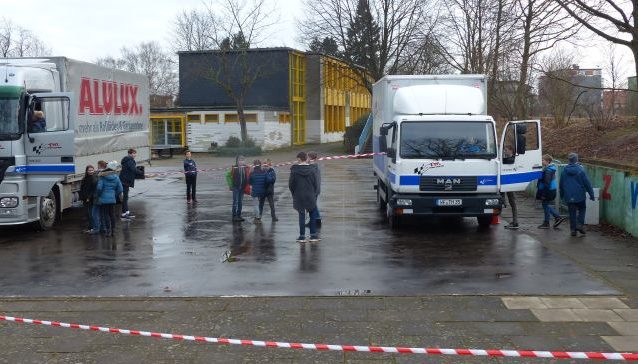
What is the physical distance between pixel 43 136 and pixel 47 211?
1.71 m

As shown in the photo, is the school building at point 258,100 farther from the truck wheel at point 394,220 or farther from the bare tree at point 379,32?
the truck wheel at point 394,220

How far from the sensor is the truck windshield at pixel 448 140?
13.3 metres

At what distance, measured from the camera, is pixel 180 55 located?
52125 millimetres

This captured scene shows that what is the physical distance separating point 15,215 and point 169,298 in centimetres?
620

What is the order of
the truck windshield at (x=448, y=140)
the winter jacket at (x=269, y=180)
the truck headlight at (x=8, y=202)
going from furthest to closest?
the winter jacket at (x=269, y=180) → the truck headlight at (x=8, y=202) → the truck windshield at (x=448, y=140)

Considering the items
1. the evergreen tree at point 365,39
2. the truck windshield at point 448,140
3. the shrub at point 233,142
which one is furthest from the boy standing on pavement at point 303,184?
the evergreen tree at point 365,39

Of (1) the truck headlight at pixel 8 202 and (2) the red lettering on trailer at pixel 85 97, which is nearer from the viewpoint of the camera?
(1) the truck headlight at pixel 8 202

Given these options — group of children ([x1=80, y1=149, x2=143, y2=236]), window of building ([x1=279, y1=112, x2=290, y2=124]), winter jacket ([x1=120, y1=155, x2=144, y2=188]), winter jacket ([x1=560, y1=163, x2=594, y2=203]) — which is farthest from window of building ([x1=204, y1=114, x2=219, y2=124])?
winter jacket ([x1=560, y1=163, x2=594, y2=203])

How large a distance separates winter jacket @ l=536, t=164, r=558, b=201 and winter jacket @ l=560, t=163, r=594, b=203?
3.43 ft

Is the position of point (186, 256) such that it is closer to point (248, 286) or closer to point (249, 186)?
point (248, 286)

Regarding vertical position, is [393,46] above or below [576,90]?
above

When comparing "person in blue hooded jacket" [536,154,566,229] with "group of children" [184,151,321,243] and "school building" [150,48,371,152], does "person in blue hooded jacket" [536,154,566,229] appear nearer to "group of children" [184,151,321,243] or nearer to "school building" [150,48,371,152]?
"group of children" [184,151,321,243]

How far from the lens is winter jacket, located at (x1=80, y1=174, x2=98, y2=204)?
555 inches

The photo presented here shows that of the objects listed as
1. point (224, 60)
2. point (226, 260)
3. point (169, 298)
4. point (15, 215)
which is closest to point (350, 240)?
point (226, 260)
